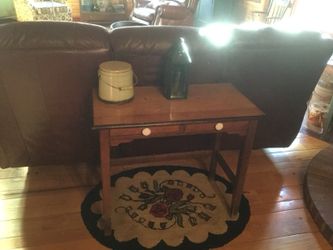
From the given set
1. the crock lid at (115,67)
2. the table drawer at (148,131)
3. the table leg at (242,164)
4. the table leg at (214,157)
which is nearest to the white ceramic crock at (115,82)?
the crock lid at (115,67)

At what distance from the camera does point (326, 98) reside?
8.23ft

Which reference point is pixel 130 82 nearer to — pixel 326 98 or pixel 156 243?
pixel 156 243

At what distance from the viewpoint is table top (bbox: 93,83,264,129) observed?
121cm

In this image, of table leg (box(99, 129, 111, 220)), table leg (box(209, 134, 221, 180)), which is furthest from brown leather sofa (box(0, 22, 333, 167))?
table leg (box(99, 129, 111, 220))

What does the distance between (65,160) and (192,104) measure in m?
0.94

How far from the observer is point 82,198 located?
5.65 feet

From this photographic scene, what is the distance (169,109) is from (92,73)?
1.63ft

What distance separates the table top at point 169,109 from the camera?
121cm

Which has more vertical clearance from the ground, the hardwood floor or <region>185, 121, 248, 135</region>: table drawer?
<region>185, 121, 248, 135</region>: table drawer

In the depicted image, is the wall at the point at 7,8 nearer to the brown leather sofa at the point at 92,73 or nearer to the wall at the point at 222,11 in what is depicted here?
the wall at the point at 222,11

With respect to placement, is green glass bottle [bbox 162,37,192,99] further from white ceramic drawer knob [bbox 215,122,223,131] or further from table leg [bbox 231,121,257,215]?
table leg [bbox 231,121,257,215]

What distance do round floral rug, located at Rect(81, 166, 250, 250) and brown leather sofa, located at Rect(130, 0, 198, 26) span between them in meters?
2.81

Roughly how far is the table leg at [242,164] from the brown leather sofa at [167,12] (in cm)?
313

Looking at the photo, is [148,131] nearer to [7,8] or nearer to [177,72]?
[177,72]
